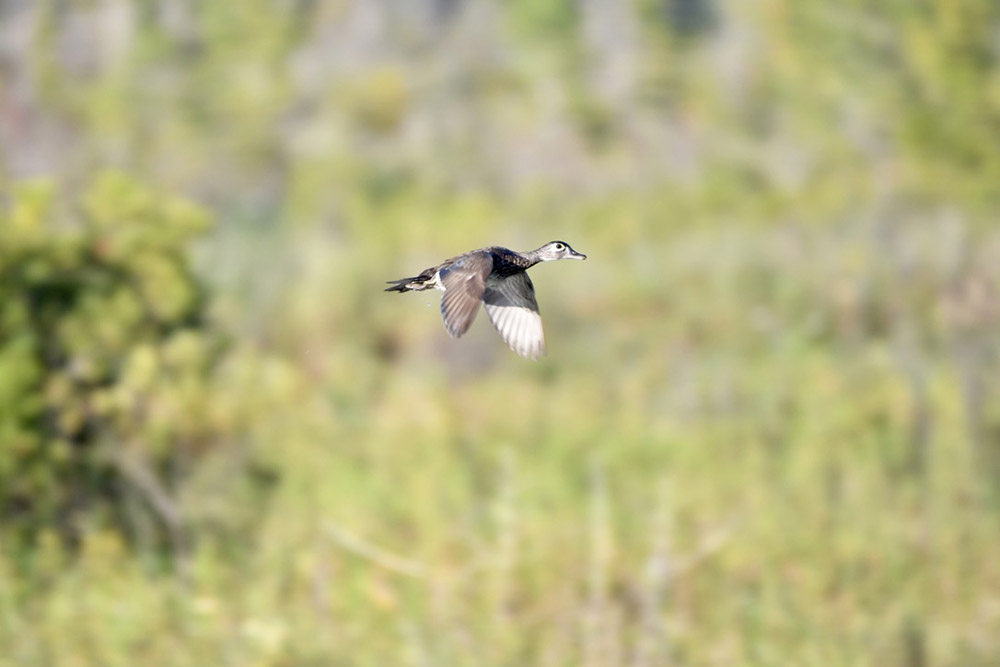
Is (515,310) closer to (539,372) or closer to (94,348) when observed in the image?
(94,348)

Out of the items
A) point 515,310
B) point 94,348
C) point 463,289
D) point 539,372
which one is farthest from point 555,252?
point 539,372

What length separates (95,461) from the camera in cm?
956

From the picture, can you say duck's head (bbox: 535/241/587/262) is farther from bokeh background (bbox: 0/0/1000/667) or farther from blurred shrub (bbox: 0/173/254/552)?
blurred shrub (bbox: 0/173/254/552)

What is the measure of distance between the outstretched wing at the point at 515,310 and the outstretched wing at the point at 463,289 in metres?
0.58

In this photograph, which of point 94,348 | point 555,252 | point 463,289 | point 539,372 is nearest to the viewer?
point 463,289

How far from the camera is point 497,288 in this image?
7.04m

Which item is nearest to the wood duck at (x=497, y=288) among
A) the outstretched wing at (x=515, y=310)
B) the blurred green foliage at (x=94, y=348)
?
the outstretched wing at (x=515, y=310)

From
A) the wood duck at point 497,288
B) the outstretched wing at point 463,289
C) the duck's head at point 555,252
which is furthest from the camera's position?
the duck's head at point 555,252

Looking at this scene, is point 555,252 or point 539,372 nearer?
Result: point 555,252

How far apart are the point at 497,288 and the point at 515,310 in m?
0.14

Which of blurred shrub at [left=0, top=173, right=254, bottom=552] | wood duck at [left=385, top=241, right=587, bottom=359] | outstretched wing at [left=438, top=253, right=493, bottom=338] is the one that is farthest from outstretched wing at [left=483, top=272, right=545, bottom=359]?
blurred shrub at [left=0, top=173, right=254, bottom=552]

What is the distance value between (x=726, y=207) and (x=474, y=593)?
30.5 feet

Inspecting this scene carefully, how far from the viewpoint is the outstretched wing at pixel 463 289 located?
5492mm

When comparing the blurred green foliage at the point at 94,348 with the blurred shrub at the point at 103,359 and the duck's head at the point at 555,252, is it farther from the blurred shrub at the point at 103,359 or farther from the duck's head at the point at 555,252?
the duck's head at the point at 555,252
